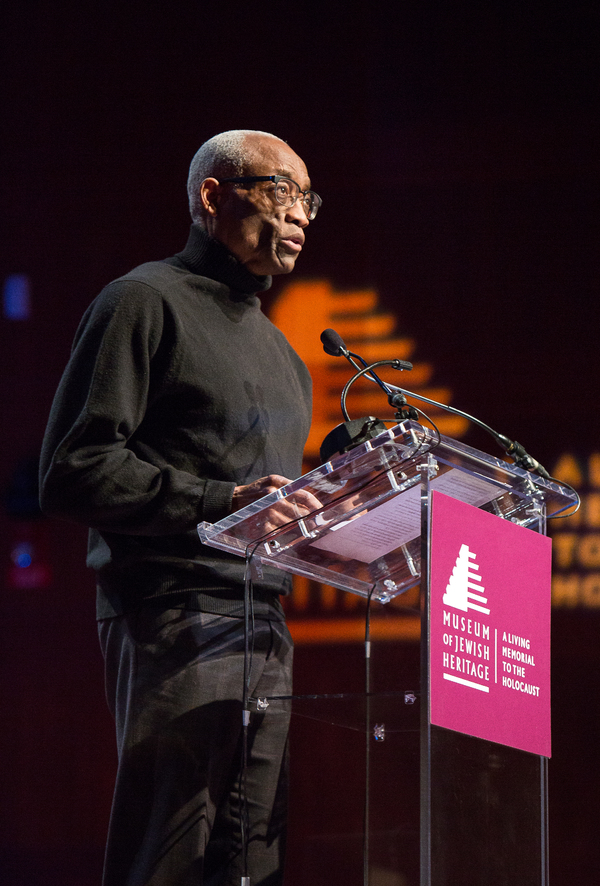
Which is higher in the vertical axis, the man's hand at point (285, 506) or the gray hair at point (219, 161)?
the gray hair at point (219, 161)

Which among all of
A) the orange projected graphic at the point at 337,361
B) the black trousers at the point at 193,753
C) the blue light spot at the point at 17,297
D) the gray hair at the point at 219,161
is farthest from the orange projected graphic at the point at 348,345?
the black trousers at the point at 193,753

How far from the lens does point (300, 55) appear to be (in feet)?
11.8

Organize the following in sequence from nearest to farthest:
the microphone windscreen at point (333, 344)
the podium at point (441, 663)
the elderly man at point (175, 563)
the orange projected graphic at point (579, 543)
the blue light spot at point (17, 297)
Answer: the podium at point (441, 663) < the elderly man at point (175, 563) < the microphone windscreen at point (333, 344) < the orange projected graphic at point (579, 543) < the blue light spot at point (17, 297)

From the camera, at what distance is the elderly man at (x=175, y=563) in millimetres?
1580

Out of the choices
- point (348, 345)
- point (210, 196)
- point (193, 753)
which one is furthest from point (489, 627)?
point (348, 345)

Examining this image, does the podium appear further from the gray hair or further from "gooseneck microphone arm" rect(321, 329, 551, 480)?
the gray hair

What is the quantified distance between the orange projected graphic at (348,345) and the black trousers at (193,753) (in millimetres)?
1746

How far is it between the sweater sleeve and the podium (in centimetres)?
15

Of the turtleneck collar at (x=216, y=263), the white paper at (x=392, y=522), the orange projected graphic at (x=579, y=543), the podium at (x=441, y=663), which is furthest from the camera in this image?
the orange projected graphic at (x=579, y=543)

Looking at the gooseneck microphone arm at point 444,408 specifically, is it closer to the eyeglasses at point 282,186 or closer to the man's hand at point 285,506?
the man's hand at point 285,506

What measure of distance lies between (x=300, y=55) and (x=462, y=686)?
2784 millimetres

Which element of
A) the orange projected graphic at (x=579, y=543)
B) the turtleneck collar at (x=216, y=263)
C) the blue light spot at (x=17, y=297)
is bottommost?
Answer: the orange projected graphic at (x=579, y=543)

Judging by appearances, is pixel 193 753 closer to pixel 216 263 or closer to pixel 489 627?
pixel 489 627

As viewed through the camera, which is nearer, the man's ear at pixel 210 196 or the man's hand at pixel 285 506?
the man's hand at pixel 285 506
